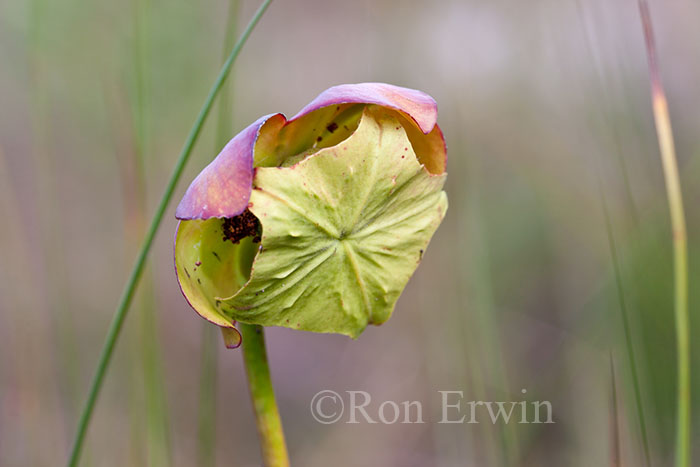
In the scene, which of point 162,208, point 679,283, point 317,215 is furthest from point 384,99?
point 679,283

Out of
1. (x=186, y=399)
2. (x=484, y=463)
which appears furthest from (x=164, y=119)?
(x=484, y=463)

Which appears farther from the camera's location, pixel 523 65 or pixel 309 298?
pixel 523 65

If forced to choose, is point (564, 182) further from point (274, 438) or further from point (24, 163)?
point (24, 163)

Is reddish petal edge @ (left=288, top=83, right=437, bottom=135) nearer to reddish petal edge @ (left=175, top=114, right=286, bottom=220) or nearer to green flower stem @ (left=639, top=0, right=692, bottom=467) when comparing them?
reddish petal edge @ (left=175, top=114, right=286, bottom=220)

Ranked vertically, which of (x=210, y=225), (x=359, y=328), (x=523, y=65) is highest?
(x=523, y=65)

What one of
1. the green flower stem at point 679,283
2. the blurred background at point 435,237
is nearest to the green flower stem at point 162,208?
the green flower stem at point 679,283

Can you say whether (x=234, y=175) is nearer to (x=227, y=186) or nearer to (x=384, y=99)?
(x=227, y=186)
